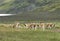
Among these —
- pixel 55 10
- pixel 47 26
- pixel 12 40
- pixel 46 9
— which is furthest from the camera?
pixel 46 9

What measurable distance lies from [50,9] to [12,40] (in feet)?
510

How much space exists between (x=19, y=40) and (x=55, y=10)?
146178 millimetres

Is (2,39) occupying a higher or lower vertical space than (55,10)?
higher

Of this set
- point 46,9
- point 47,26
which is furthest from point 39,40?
point 46,9

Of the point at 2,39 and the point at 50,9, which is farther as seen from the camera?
the point at 50,9

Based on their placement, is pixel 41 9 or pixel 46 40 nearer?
pixel 46 40

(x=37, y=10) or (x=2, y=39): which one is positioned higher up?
(x=2, y=39)

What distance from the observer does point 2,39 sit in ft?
122

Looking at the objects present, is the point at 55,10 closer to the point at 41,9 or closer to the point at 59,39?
the point at 41,9

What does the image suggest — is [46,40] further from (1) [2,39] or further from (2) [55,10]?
(2) [55,10]

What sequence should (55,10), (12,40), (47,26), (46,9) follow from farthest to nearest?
(46,9)
(55,10)
(47,26)
(12,40)

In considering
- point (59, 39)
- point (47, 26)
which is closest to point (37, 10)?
point (47, 26)

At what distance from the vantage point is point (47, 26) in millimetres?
59906

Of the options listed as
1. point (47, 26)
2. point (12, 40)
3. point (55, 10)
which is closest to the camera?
point (12, 40)
